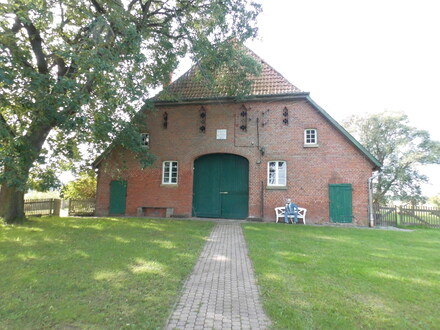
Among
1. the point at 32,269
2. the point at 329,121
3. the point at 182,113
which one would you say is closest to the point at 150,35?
the point at 182,113

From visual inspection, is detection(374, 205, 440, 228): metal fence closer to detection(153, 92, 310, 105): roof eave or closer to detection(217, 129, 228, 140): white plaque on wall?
detection(153, 92, 310, 105): roof eave

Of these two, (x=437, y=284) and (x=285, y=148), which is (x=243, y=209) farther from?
(x=437, y=284)

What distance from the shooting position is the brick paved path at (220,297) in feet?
11.7

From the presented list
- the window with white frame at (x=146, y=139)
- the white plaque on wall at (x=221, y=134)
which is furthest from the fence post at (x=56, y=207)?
the white plaque on wall at (x=221, y=134)

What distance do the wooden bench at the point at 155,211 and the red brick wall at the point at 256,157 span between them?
24cm

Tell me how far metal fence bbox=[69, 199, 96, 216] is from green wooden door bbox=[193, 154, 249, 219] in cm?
674

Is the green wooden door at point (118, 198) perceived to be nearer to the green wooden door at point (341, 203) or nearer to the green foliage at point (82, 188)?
the green foliage at point (82, 188)

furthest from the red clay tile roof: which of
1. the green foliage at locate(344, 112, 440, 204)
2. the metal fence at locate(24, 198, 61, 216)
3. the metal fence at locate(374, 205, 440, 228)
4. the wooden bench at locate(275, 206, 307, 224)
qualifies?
the green foliage at locate(344, 112, 440, 204)

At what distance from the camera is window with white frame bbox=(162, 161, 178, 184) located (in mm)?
16109

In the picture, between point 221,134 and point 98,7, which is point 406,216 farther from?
point 98,7

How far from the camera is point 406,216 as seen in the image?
15.2m

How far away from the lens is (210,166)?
16031mm

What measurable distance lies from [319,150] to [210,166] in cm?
616

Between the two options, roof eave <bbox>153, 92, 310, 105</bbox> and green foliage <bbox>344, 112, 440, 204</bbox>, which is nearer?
roof eave <bbox>153, 92, 310, 105</bbox>
